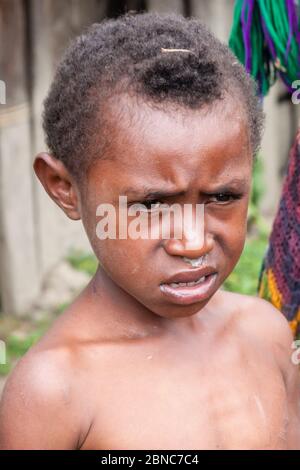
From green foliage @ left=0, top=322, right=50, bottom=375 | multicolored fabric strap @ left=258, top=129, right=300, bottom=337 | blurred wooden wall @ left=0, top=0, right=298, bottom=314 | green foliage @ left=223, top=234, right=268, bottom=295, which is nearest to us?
multicolored fabric strap @ left=258, top=129, right=300, bottom=337

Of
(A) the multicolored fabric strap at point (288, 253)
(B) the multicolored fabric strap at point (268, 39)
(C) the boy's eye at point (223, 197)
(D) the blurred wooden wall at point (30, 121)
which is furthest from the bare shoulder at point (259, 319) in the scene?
(D) the blurred wooden wall at point (30, 121)

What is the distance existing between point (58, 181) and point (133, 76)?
265 mm

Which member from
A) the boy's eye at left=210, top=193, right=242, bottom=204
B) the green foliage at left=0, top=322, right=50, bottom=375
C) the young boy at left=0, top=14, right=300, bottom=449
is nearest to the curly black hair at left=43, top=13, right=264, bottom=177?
the young boy at left=0, top=14, right=300, bottom=449

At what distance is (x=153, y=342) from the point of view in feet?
5.44

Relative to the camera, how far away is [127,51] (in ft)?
4.86

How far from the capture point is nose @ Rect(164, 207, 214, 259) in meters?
1.45

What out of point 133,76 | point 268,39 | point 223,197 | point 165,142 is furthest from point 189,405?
point 268,39

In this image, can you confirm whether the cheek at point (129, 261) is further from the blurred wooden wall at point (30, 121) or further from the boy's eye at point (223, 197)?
the blurred wooden wall at point (30, 121)

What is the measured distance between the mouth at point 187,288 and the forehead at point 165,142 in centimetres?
17

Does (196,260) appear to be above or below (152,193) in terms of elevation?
below

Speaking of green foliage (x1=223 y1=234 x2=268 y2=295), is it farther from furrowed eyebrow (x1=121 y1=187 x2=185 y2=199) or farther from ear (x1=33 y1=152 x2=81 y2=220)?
furrowed eyebrow (x1=121 y1=187 x2=185 y2=199)

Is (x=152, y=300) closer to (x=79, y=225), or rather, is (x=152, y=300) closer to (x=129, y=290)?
(x=129, y=290)

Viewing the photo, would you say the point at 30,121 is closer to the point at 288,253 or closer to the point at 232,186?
the point at 288,253
